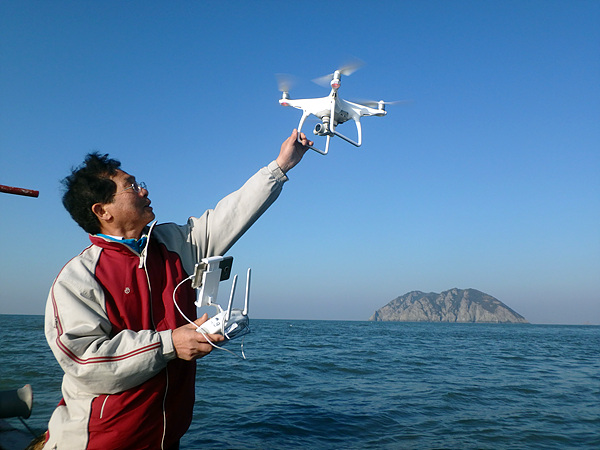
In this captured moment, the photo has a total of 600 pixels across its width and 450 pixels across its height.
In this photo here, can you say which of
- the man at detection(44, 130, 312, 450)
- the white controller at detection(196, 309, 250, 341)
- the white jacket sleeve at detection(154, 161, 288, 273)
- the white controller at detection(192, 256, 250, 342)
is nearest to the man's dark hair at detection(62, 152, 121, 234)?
the man at detection(44, 130, 312, 450)

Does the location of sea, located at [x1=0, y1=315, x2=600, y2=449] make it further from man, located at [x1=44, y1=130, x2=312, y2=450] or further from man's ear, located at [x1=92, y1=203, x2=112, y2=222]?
man's ear, located at [x1=92, y1=203, x2=112, y2=222]

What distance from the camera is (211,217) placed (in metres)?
2.73

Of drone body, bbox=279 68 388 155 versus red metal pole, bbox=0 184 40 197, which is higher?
drone body, bbox=279 68 388 155

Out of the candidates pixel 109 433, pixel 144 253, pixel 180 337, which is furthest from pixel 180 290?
pixel 109 433

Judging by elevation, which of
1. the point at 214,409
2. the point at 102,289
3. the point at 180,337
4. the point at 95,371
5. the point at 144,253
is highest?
the point at 144,253

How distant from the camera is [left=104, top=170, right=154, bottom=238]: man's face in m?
2.55

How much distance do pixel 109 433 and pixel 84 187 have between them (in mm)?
1366

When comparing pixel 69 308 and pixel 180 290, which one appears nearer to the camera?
pixel 69 308

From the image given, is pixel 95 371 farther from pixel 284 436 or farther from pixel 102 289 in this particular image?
pixel 284 436

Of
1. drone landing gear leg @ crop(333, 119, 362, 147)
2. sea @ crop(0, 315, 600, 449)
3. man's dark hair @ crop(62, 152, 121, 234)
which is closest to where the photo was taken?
man's dark hair @ crop(62, 152, 121, 234)

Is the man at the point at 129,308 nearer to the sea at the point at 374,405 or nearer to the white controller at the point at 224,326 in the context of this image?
the white controller at the point at 224,326

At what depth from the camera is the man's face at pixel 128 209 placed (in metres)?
2.55

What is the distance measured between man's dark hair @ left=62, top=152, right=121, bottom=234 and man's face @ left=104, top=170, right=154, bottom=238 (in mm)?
36

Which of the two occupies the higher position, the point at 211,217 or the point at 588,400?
the point at 211,217
